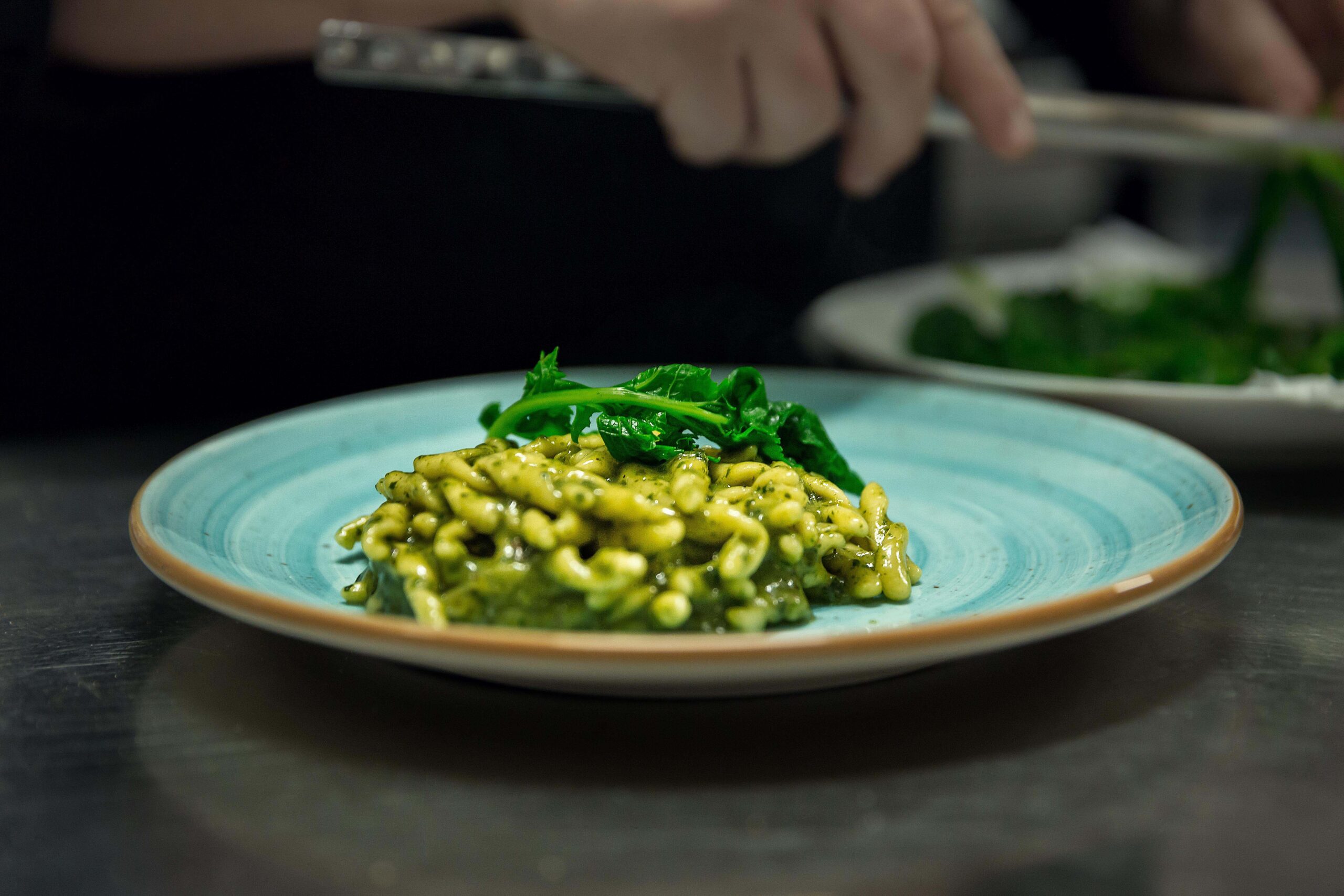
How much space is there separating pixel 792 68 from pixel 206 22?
95cm

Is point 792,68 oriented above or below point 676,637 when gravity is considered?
above

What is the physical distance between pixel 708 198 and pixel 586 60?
3.81 feet

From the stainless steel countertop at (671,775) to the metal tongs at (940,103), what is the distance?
0.88 meters

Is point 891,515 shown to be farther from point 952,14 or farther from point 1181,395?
point 952,14

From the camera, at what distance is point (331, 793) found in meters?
0.79

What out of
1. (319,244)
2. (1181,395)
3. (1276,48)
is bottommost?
(319,244)

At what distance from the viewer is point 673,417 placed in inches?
45.5

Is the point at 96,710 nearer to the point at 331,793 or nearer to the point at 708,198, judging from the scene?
the point at 331,793

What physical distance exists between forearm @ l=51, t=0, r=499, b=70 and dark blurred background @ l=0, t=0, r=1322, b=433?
57 mm

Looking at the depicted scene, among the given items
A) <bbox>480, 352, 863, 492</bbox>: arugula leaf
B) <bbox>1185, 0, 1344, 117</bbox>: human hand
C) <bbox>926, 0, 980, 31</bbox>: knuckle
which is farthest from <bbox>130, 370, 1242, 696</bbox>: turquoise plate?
<bbox>1185, 0, 1344, 117</bbox>: human hand

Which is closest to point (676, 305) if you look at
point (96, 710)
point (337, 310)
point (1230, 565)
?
point (337, 310)

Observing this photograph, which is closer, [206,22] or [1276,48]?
[206,22]

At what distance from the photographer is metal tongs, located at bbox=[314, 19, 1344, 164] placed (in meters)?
1.62

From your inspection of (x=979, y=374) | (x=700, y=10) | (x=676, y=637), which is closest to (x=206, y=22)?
(x=700, y=10)
